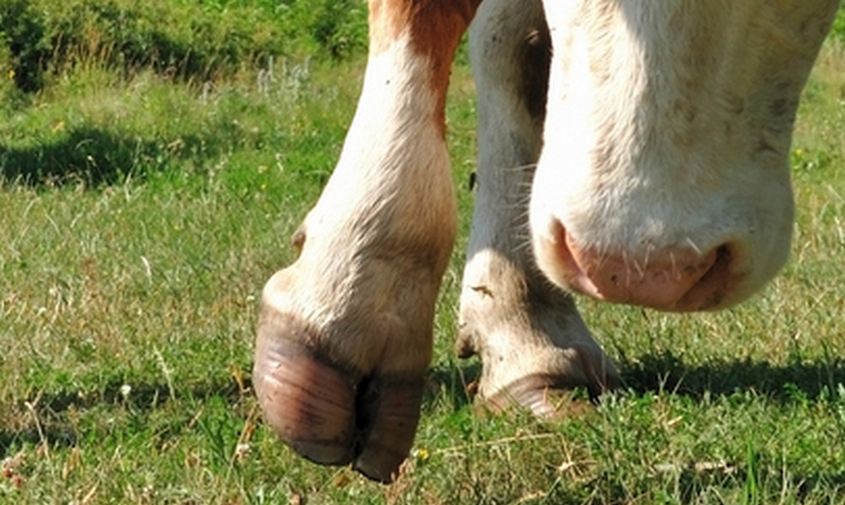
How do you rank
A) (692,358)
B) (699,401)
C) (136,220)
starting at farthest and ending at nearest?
1. (136,220)
2. (692,358)
3. (699,401)

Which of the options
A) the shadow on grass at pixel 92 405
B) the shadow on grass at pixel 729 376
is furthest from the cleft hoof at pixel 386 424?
the shadow on grass at pixel 729 376

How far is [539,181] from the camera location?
9.41 ft

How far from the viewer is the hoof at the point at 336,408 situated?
3.29m

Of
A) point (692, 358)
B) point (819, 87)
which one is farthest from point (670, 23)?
point (819, 87)

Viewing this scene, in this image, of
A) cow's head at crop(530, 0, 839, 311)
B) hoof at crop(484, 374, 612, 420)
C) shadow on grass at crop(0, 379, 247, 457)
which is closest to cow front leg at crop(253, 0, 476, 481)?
shadow on grass at crop(0, 379, 247, 457)

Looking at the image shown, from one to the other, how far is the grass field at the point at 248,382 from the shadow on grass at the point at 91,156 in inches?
5.8

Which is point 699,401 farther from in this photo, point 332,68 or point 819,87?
point 332,68

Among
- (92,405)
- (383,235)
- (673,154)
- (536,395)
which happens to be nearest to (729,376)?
(536,395)

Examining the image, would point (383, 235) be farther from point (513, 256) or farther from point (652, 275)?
point (513, 256)

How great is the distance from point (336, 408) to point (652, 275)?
0.81 m

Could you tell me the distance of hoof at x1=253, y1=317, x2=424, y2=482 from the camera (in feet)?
10.8

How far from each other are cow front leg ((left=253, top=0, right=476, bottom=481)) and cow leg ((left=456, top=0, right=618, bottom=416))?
30.2 inches

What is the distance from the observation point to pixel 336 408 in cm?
329

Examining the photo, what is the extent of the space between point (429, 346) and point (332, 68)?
17470 millimetres
